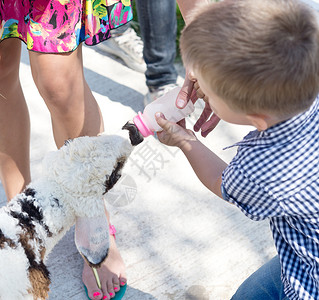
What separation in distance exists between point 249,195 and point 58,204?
0.82 metres

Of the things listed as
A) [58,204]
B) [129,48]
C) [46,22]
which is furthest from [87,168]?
[129,48]

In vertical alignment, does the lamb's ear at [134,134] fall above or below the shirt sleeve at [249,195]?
below

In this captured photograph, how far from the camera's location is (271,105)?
1.31 m

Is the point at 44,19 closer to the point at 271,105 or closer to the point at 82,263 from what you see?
the point at 271,105

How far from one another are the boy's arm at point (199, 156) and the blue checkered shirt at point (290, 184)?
0.20m

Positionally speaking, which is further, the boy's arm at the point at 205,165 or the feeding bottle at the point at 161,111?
the feeding bottle at the point at 161,111

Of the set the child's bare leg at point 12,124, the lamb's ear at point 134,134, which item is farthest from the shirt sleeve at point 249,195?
the child's bare leg at point 12,124

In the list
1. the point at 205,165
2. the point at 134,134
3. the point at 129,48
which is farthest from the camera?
the point at 129,48

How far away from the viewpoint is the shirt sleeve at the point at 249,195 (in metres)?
1.41

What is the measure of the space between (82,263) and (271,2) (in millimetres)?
1768

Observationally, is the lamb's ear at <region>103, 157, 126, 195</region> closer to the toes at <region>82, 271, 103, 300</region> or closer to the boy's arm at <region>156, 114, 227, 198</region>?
the boy's arm at <region>156, 114, 227, 198</region>

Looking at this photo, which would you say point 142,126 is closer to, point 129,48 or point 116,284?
point 116,284

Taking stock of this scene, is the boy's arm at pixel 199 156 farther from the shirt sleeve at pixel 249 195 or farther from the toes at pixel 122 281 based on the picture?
the toes at pixel 122 281

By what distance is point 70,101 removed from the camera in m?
2.07
